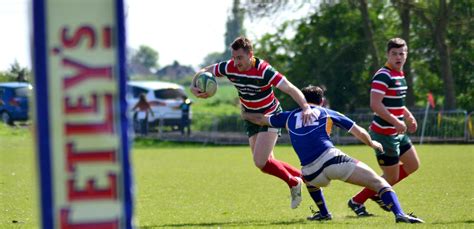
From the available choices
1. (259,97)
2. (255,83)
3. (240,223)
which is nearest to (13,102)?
(259,97)

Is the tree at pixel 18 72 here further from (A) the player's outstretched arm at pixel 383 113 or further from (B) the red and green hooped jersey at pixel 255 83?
(A) the player's outstretched arm at pixel 383 113

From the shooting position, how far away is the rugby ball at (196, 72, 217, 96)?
400 inches

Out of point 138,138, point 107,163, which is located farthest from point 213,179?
point 138,138

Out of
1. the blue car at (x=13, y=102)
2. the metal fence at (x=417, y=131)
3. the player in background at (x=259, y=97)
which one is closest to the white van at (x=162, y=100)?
the metal fence at (x=417, y=131)

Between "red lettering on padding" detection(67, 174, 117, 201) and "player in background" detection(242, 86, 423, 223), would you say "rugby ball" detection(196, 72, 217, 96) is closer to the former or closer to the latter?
"player in background" detection(242, 86, 423, 223)

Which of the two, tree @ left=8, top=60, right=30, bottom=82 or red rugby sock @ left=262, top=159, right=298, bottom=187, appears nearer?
red rugby sock @ left=262, top=159, right=298, bottom=187

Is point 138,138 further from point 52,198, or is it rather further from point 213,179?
point 52,198

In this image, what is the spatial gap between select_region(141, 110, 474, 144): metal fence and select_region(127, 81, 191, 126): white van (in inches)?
57.0

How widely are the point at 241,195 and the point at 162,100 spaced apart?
2293 centimetres

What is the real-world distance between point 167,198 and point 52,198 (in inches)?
350

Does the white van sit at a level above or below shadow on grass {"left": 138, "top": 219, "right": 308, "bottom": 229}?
above

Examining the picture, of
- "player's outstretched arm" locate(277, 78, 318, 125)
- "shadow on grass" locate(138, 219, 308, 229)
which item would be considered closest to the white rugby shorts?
"player's outstretched arm" locate(277, 78, 318, 125)

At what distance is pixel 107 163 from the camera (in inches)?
157

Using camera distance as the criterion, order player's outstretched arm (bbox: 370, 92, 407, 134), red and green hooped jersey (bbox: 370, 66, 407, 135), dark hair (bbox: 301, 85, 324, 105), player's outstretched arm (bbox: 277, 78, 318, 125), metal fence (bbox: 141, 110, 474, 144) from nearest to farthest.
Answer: player's outstretched arm (bbox: 277, 78, 318, 125) → dark hair (bbox: 301, 85, 324, 105) → player's outstretched arm (bbox: 370, 92, 407, 134) → red and green hooped jersey (bbox: 370, 66, 407, 135) → metal fence (bbox: 141, 110, 474, 144)
